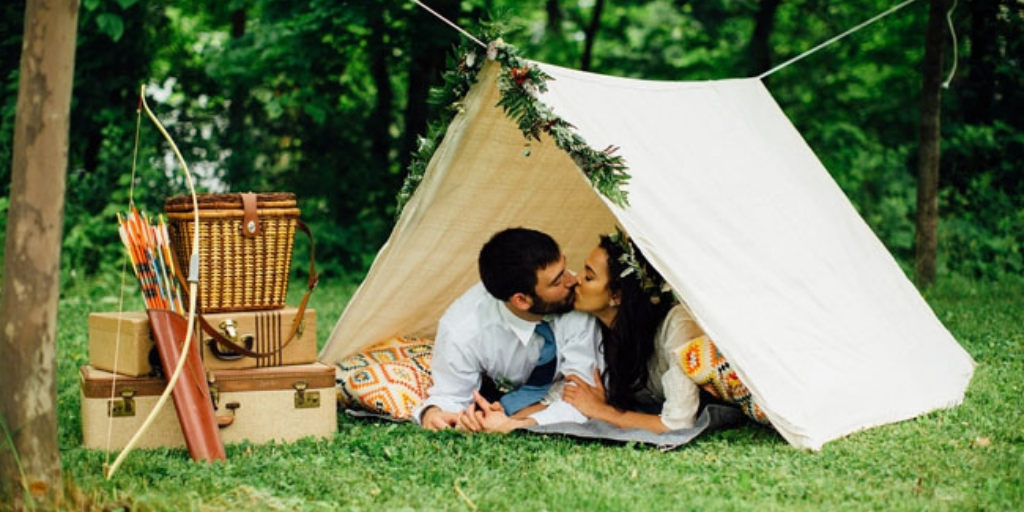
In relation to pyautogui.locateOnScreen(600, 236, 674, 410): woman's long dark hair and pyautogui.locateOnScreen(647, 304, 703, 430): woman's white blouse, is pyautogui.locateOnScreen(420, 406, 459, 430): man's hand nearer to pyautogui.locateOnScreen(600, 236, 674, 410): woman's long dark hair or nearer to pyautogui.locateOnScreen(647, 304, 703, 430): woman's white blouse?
pyautogui.locateOnScreen(600, 236, 674, 410): woman's long dark hair

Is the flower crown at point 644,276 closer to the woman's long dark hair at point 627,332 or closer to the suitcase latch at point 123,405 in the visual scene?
the woman's long dark hair at point 627,332

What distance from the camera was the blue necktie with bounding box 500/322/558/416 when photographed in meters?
4.28

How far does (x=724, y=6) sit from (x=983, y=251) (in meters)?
3.89

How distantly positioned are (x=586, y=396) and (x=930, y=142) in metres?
4.08

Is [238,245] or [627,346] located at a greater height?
[238,245]

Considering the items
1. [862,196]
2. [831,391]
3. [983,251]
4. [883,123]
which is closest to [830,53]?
[883,123]

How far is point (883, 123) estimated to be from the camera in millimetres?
11156

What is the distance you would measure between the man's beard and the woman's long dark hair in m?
0.16

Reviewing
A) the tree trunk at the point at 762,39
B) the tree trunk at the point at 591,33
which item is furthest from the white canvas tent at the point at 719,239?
the tree trunk at the point at 591,33

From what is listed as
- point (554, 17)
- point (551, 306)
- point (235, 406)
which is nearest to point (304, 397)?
point (235, 406)

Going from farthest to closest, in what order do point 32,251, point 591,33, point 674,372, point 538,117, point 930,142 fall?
point 591,33
point 930,142
point 674,372
point 538,117
point 32,251

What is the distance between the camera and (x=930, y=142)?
707cm

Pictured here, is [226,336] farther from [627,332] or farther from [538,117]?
[627,332]

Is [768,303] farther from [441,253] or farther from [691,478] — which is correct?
[441,253]
